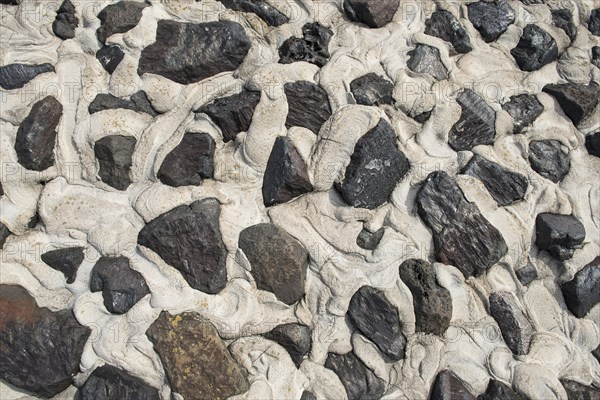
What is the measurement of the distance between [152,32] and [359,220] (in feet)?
6.73

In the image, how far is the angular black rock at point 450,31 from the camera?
4348mm

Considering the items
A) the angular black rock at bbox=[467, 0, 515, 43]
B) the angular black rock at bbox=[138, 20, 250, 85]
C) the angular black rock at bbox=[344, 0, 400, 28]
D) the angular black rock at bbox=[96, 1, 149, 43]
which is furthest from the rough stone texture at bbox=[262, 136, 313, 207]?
the angular black rock at bbox=[467, 0, 515, 43]

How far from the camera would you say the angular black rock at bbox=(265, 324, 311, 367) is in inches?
139

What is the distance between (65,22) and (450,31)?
2917 millimetres

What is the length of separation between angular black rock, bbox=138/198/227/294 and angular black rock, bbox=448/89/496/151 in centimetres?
176

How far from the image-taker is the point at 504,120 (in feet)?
13.2

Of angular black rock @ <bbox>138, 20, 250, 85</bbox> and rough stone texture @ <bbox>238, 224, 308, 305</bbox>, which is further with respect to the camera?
angular black rock @ <bbox>138, 20, 250, 85</bbox>

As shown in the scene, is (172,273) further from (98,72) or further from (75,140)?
(98,72)

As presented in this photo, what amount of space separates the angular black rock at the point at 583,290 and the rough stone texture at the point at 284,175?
6.02ft

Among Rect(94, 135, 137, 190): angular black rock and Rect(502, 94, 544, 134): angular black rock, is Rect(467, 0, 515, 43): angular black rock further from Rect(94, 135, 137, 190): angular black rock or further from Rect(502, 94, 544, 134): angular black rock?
Rect(94, 135, 137, 190): angular black rock

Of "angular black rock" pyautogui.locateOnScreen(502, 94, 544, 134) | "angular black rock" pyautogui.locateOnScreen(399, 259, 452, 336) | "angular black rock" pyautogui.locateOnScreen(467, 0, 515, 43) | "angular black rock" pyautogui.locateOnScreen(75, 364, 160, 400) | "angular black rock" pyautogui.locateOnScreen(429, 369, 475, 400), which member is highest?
"angular black rock" pyautogui.locateOnScreen(467, 0, 515, 43)

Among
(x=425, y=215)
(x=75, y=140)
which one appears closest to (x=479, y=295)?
(x=425, y=215)

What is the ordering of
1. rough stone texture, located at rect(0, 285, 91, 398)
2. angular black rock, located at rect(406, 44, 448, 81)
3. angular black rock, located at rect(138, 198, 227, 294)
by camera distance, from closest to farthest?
rough stone texture, located at rect(0, 285, 91, 398)
angular black rock, located at rect(138, 198, 227, 294)
angular black rock, located at rect(406, 44, 448, 81)

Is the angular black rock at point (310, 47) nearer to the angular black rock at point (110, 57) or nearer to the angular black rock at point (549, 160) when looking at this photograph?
the angular black rock at point (110, 57)
